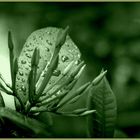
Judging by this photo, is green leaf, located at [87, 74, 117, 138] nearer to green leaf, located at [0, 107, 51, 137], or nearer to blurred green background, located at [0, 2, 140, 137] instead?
green leaf, located at [0, 107, 51, 137]

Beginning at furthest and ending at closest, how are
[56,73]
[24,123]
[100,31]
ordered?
[100,31]
[56,73]
[24,123]

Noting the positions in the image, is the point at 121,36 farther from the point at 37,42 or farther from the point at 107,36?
the point at 37,42

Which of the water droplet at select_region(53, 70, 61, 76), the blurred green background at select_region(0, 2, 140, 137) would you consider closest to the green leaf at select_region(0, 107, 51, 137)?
the water droplet at select_region(53, 70, 61, 76)

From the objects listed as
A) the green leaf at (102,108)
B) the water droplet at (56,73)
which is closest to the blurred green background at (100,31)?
the green leaf at (102,108)

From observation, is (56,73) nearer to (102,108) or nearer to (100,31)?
(102,108)

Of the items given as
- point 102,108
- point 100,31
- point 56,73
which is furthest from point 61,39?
point 100,31

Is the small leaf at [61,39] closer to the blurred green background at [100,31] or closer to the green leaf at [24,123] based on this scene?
the green leaf at [24,123]
